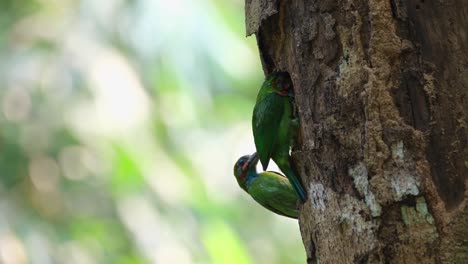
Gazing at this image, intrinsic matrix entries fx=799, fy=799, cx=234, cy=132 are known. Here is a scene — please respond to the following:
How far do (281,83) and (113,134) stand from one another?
164 inches

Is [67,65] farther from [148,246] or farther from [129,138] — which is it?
[148,246]

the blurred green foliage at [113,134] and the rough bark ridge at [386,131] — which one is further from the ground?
the blurred green foliage at [113,134]

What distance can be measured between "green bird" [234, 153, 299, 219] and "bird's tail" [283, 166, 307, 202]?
0.41 metres

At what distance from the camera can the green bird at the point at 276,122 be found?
10.8ft

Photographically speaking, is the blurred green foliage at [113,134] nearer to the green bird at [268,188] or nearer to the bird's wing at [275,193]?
the green bird at [268,188]

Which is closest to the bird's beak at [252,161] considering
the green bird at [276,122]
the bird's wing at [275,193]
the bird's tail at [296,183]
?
the bird's wing at [275,193]

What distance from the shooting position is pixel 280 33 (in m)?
3.00

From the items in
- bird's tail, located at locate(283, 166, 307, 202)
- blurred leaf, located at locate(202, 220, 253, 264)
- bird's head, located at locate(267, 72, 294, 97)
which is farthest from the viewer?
blurred leaf, located at locate(202, 220, 253, 264)

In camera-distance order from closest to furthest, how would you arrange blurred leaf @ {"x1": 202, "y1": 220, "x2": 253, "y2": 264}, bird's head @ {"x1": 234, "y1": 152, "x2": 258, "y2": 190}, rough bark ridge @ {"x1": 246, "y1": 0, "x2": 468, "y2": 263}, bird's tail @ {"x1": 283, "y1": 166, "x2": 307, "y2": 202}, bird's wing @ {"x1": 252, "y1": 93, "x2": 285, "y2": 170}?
rough bark ridge @ {"x1": 246, "y1": 0, "x2": 468, "y2": 263} < bird's tail @ {"x1": 283, "y1": 166, "x2": 307, "y2": 202} < bird's wing @ {"x1": 252, "y1": 93, "x2": 285, "y2": 170} < bird's head @ {"x1": 234, "y1": 152, "x2": 258, "y2": 190} < blurred leaf @ {"x1": 202, "y1": 220, "x2": 253, "y2": 264}

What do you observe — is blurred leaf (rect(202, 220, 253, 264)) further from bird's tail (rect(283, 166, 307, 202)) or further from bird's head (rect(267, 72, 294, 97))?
bird's tail (rect(283, 166, 307, 202))

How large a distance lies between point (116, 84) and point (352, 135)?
5.12 meters

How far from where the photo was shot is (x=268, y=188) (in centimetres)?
415

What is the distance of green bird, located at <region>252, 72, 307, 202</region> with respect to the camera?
3289mm

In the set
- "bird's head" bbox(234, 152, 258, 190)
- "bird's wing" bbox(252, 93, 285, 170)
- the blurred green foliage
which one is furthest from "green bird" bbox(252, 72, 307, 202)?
the blurred green foliage
